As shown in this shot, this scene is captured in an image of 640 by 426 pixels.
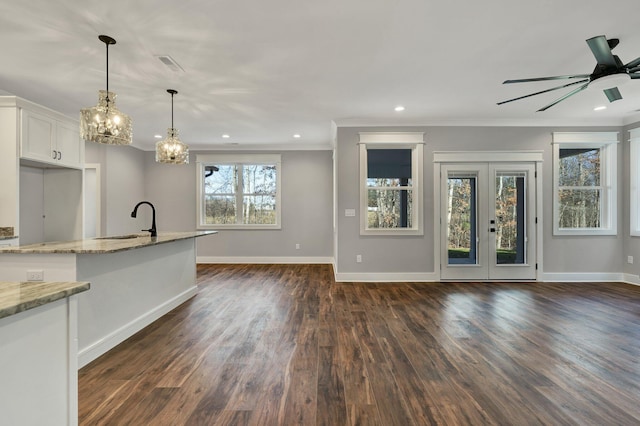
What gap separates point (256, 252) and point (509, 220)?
5170 millimetres

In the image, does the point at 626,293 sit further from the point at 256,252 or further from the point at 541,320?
the point at 256,252

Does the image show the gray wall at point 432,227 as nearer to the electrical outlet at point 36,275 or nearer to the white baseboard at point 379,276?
the white baseboard at point 379,276

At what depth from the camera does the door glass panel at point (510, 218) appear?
502 cm

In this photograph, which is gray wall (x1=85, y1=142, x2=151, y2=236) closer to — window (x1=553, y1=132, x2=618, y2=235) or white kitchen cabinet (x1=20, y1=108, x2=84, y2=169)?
white kitchen cabinet (x1=20, y1=108, x2=84, y2=169)

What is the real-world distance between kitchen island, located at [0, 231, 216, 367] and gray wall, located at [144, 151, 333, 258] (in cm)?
313

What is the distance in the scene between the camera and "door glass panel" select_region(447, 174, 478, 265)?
5.06 m

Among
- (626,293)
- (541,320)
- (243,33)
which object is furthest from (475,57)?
(626,293)

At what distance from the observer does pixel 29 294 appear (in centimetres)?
104

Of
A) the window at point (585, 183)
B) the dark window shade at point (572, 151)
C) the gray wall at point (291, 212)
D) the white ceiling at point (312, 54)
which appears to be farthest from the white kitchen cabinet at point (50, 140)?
the dark window shade at point (572, 151)

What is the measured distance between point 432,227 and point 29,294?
16.3 ft

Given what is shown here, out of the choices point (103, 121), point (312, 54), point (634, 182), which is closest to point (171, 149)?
point (103, 121)

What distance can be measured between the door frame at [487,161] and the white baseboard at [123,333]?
4.08 m

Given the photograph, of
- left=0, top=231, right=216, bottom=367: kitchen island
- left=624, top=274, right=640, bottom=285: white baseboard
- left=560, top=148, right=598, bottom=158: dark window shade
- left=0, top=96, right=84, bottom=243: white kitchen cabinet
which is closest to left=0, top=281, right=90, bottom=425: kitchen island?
left=0, top=231, right=216, bottom=367: kitchen island

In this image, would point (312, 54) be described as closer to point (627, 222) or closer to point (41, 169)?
point (41, 169)
